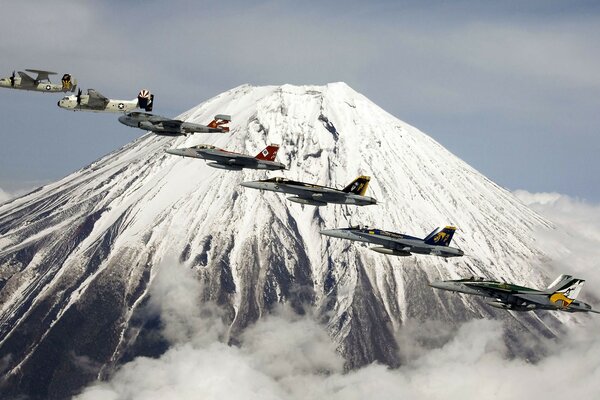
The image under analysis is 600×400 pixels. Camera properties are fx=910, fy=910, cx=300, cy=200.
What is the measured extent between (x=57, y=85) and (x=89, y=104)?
8.95m

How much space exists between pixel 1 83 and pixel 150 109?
33.2 metres

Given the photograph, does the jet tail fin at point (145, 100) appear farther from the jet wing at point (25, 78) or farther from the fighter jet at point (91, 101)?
the jet wing at point (25, 78)

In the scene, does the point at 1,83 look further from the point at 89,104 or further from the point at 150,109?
the point at 150,109

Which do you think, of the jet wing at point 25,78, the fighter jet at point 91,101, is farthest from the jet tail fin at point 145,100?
the jet wing at point 25,78

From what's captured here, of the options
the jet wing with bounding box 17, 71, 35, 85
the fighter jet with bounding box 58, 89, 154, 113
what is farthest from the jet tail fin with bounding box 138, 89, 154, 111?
the jet wing with bounding box 17, 71, 35, 85

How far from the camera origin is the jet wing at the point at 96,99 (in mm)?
196750

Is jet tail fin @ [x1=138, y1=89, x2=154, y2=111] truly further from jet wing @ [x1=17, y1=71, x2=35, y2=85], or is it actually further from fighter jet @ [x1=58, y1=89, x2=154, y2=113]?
jet wing @ [x1=17, y1=71, x2=35, y2=85]

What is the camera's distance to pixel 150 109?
19688 centimetres

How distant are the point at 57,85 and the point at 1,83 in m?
A: 11.9

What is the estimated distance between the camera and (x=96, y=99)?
197875mm

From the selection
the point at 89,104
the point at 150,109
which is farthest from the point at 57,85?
the point at 150,109

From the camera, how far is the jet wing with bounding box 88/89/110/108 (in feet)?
646

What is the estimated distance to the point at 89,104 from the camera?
648 feet

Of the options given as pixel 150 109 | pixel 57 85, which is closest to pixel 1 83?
pixel 57 85
